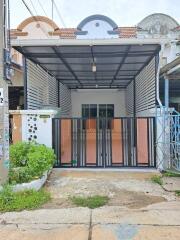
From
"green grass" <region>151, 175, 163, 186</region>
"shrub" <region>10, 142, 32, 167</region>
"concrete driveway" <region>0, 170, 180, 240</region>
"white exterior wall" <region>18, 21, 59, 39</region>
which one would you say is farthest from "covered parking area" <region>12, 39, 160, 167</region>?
"white exterior wall" <region>18, 21, 59, 39</region>

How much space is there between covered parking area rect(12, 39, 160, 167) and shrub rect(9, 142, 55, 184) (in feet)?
4.85

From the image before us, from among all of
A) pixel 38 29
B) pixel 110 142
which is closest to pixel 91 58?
pixel 110 142

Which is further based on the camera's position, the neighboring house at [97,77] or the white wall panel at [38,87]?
the white wall panel at [38,87]

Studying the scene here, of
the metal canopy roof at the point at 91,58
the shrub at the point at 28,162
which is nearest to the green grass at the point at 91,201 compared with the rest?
the shrub at the point at 28,162

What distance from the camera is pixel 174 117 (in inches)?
333

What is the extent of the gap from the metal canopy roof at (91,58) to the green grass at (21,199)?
14.6 ft

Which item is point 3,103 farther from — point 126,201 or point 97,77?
point 97,77

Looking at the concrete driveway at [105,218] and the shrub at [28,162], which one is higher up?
the shrub at [28,162]

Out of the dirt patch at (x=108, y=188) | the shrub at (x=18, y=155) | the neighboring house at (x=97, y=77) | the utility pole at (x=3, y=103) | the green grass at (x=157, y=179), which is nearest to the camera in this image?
the dirt patch at (x=108, y=188)

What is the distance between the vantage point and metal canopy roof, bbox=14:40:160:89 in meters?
9.49

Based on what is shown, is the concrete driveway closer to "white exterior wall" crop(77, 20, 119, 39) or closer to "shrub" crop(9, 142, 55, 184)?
"shrub" crop(9, 142, 55, 184)

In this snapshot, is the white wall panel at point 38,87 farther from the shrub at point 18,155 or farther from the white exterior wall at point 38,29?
the white exterior wall at point 38,29

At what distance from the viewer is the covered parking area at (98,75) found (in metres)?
9.14

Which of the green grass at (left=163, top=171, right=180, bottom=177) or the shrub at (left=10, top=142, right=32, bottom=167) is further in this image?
the green grass at (left=163, top=171, right=180, bottom=177)
